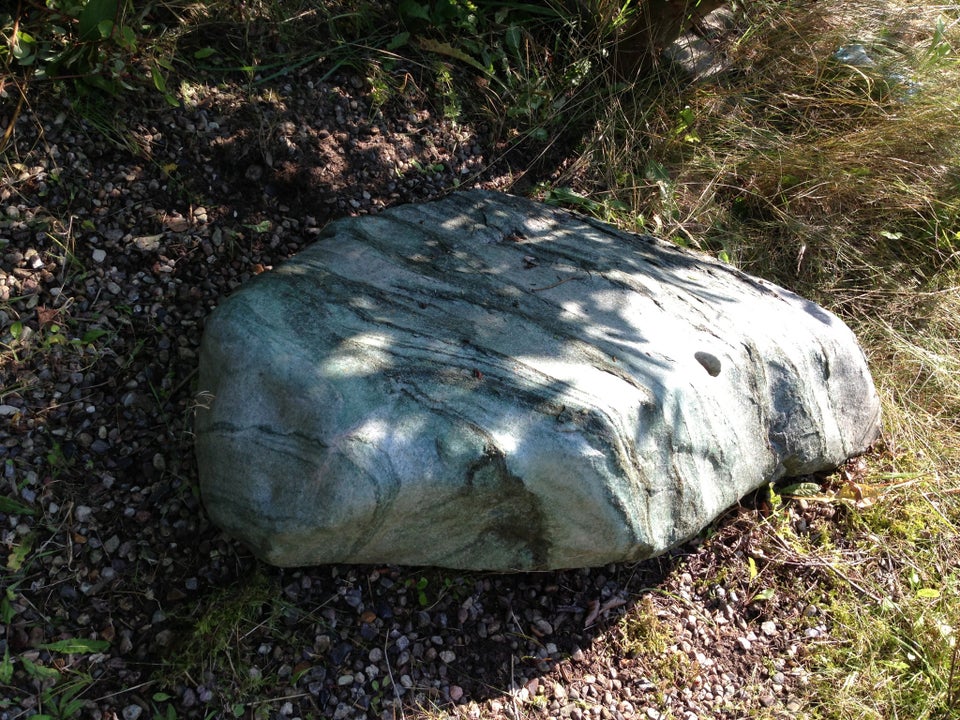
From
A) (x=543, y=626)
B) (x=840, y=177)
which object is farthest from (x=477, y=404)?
(x=840, y=177)

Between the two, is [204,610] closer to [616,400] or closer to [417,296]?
[417,296]

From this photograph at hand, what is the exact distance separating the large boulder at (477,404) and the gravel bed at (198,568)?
254 millimetres

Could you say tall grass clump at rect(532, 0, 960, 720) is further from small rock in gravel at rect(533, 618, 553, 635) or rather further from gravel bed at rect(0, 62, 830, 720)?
small rock in gravel at rect(533, 618, 553, 635)

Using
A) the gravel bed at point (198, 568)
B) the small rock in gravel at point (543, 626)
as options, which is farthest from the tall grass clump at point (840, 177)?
the small rock in gravel at point (543, 626)

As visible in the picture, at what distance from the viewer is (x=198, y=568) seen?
229cm

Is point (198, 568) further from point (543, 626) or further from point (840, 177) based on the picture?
point (840, 177)

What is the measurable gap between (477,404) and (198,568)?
94 cm

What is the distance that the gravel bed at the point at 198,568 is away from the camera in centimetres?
217

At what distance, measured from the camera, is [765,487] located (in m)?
3.13

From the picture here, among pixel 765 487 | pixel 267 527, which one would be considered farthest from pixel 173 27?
pixel 765 487

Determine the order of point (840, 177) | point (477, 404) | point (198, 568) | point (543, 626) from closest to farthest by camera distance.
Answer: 1. point (477, 404)
2. point (198, 568)
3. point (543, 626)
4. point (840, 177)

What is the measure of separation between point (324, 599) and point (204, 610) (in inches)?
13.3

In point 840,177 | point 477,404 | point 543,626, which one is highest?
point 477,404

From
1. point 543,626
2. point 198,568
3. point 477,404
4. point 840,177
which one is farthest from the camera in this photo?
point 840,177
